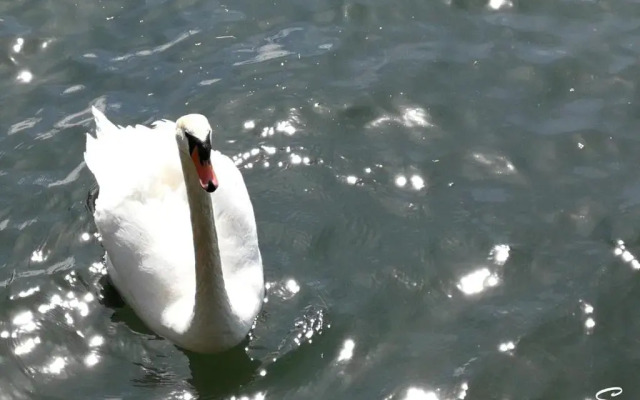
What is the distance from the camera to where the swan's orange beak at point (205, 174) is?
669 centimetres

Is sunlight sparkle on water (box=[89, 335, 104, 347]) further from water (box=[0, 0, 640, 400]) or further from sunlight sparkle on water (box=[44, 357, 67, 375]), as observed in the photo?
sunlight sparkle on water (box=[44, 357, 67, 375])

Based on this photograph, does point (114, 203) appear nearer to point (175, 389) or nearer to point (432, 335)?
point (175, 389)

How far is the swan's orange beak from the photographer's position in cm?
669

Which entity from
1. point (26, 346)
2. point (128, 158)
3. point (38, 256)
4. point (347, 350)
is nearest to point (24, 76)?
point (128, 158)

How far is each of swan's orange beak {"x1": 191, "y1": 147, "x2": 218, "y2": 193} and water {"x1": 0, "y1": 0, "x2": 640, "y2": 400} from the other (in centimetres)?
171

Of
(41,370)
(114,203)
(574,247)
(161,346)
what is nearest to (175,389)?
(161,346)

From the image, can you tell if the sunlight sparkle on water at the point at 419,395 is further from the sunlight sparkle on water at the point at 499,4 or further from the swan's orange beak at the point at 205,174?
the sunlight sparkle on water at the point at 499,4

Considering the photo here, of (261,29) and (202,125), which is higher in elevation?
(202,125)

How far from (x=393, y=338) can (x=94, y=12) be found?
207 inches

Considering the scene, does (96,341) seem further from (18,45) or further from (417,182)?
(18,45)

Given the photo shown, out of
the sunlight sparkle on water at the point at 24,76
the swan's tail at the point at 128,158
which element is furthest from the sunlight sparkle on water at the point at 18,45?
the swan's tail at the point at 128,158

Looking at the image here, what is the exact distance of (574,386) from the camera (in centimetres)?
755

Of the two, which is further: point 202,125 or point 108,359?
point 108,359

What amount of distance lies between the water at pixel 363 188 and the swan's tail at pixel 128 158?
0.51m
